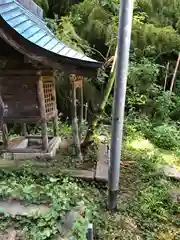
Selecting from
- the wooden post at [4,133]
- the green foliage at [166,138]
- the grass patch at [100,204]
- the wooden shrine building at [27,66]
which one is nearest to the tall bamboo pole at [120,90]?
the grass patch at [100,204]

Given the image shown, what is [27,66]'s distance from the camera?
3328 millimetres

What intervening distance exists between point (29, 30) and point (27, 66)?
443mm

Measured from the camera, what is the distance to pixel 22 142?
163 inches

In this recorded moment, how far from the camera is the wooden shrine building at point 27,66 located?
2.99 meters

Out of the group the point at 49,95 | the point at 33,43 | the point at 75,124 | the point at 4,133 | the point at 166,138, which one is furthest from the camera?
the point at 166,138

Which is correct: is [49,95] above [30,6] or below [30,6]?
below

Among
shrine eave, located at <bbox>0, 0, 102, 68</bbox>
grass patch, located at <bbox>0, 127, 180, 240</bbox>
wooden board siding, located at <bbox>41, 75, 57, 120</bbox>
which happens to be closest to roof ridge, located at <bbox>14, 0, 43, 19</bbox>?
shrine eave, located at <bbox>0, 0, 102, 68</bbox>

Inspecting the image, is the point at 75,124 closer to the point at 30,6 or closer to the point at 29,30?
the point at 29,30

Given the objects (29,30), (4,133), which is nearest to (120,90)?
(29,30)

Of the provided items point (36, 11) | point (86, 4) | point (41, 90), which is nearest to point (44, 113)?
point (41, 90)

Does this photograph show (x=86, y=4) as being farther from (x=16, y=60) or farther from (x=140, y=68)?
(x=16, y=60)

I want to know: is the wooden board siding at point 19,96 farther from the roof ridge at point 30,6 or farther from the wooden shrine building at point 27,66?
the roof ridge at point 30,6

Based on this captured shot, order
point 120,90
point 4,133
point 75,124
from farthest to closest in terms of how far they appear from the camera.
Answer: point 75,124
point 4,133
point 120,90

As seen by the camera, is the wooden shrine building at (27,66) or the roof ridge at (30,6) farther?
the roof ridge at (30,6)
